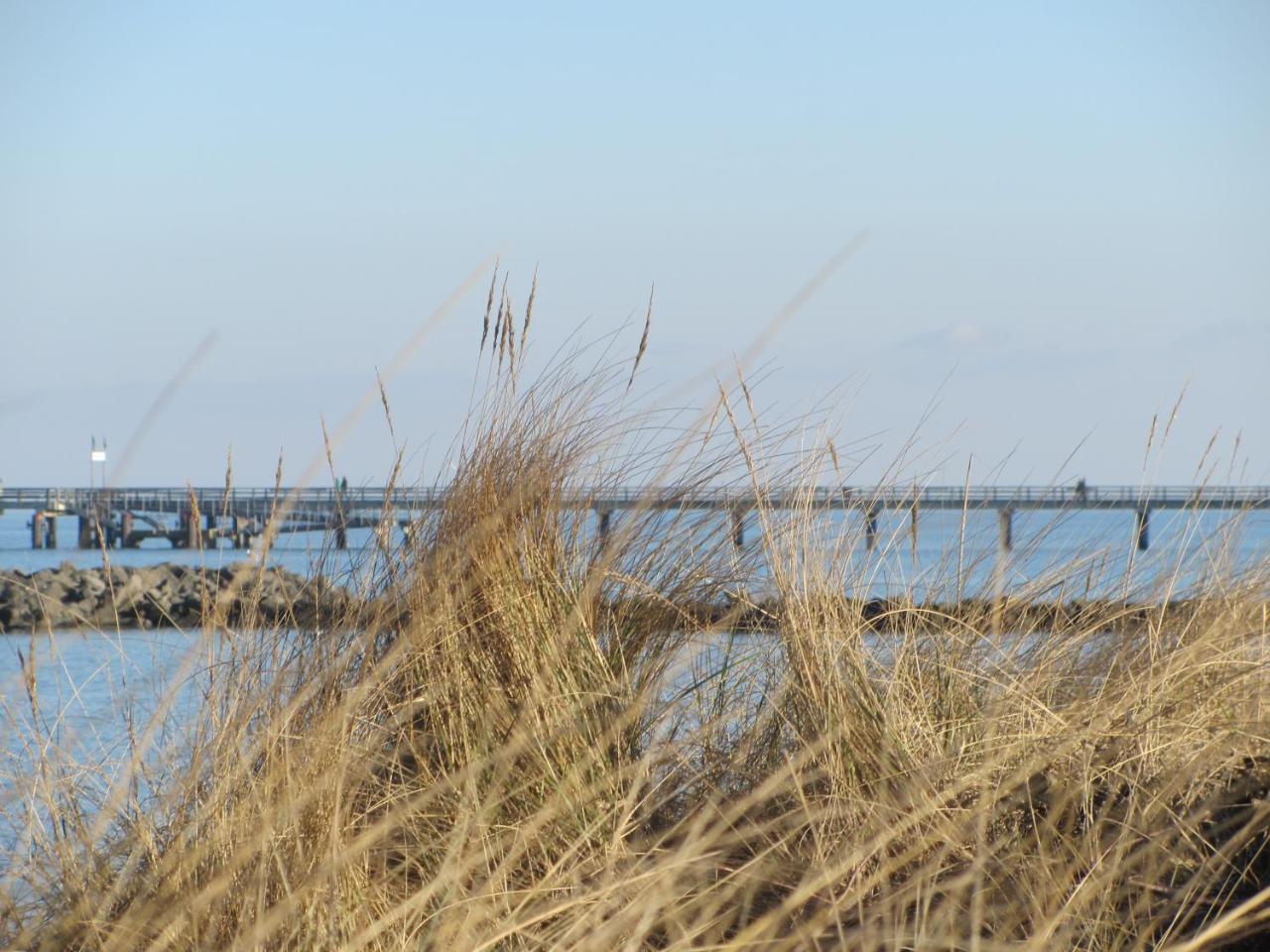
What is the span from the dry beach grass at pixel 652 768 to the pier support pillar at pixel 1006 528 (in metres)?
0.20

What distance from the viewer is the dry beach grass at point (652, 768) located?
1.73 m

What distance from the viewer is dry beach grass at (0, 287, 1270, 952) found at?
1733 mm

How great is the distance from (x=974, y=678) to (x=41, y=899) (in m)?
1.59

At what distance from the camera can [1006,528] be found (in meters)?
3.01

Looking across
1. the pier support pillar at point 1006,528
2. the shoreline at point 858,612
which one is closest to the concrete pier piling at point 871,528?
the shoreline at point 858,612

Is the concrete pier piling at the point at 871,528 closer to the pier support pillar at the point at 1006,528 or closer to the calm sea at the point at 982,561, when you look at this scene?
the calm sea at the point at 982,561

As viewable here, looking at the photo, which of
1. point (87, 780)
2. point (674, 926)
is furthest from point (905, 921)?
point (87, 780)

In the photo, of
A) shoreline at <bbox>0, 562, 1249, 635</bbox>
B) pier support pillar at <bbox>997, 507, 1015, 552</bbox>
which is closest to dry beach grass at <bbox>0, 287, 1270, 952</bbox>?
shoreline at <bbox>0, 562, 1249, 635</bbox>

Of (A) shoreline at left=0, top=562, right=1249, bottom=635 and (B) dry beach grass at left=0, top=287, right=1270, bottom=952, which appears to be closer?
(B) dry beach grass at left=0, top=287, right=1270, bottom=952

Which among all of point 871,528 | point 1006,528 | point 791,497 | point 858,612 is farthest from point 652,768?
point 1006,528

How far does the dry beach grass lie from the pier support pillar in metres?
0.20

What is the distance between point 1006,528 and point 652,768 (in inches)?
43.5

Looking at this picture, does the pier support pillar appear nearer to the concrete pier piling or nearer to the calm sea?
the calm sea

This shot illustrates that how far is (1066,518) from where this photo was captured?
3.03 metres
